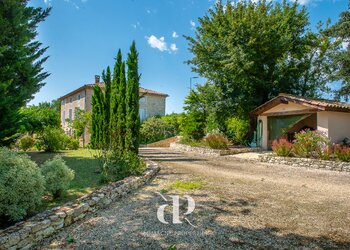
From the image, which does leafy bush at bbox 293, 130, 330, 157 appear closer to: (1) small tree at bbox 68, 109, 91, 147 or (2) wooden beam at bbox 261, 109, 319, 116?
(2) wooden beam at bbox 261, 109, 319, 116

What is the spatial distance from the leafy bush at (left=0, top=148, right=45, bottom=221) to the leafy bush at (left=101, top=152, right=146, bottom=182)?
2.75m

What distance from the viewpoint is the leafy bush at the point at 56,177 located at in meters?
5.29

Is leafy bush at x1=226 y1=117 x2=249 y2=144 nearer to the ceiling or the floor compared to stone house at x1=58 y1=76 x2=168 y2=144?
nearer to the floor

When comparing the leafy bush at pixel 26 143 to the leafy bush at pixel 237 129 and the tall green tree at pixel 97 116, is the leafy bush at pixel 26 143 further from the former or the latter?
the leafy bush at pixel 237 129

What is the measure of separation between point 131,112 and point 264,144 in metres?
10.8

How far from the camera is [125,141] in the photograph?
438 inches

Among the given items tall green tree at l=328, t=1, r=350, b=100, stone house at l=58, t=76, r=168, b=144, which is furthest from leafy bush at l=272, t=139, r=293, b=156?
stone house at l=58, t=76, r=168, b=144

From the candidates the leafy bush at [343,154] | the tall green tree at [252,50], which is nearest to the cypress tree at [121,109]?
the tall green tree at [252,50]

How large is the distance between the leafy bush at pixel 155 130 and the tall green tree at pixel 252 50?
961 cm

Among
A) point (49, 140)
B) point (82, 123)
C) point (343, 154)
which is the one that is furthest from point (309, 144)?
point (82, 123)

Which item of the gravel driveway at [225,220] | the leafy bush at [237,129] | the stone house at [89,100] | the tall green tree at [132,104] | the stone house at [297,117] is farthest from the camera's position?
the stone house at [89,100]

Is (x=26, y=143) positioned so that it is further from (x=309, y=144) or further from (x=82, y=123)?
(x=309, y=144)

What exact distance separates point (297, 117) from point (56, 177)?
14422 millimetres

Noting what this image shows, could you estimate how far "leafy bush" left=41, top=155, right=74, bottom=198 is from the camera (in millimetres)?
5285
